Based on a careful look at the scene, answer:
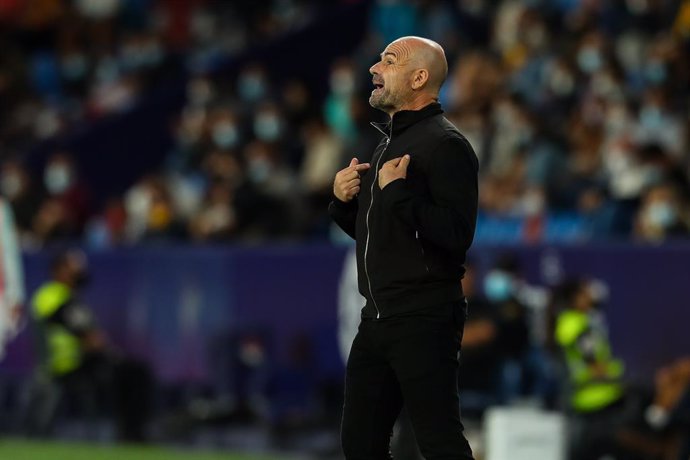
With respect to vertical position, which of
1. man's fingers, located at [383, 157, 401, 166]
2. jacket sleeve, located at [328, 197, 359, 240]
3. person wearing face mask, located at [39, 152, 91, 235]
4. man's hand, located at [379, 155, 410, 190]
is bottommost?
jacket sleeve, located at [328, 197, 359, 240]

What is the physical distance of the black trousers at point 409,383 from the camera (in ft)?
20.1

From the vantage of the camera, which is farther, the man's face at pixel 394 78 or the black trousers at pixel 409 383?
the man's face at pixel 394 78

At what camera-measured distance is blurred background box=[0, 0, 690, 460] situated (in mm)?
11930

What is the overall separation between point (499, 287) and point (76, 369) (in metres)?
3.95

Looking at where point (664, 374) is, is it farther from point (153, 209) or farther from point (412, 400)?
point (153, 209)

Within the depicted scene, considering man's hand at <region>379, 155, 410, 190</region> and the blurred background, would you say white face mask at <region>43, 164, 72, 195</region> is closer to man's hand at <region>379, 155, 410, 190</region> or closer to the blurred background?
the blurred background

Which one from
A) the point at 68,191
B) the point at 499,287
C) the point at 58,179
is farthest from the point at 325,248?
the point at 58,179

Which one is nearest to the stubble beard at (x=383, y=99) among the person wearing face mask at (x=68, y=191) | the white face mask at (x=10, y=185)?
the person wearing face mask at (x=68, y=191)

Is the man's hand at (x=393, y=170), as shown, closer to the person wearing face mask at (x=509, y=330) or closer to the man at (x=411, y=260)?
the man at (x=411, y=260)

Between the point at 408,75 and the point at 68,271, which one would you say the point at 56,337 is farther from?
the point at 408,75

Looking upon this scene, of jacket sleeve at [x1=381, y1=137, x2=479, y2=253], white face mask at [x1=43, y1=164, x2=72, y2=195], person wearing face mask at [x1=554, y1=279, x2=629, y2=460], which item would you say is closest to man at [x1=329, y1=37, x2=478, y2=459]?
jacket sleeve at [x1=381, y1=137, x2=479, y2=253]

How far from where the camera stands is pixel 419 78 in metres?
6.36

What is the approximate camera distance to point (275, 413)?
13.8m

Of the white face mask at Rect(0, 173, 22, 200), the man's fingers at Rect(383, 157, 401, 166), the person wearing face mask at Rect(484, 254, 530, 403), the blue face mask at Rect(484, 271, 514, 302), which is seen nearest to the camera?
the man's fingers at Rect(383, 157, 401, 166)
